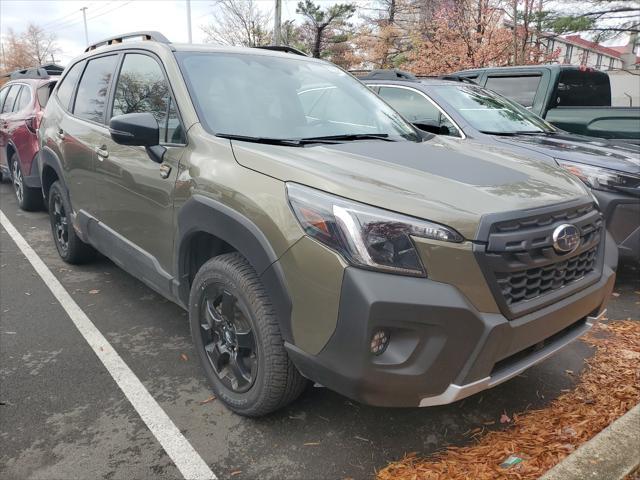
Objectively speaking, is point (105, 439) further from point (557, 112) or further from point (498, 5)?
point (498, 5)

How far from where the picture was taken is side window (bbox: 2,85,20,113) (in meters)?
7.12

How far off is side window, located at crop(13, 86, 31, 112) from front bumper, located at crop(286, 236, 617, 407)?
6255mm

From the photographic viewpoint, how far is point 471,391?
1924 mm

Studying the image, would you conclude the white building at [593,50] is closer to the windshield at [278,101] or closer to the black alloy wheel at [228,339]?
the windshield at [278,101]

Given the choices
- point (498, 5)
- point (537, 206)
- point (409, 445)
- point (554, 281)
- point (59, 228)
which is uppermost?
point (498, 5)

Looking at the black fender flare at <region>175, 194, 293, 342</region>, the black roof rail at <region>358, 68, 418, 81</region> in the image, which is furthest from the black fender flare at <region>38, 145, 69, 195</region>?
the black roof rail at <region>358, 68, 418, 81</region>

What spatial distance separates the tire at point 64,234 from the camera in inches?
173

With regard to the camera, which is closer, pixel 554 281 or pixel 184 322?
pixel 554 281

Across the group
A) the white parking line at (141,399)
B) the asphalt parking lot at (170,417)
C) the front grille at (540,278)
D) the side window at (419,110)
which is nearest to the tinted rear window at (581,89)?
the side window at (419,110)

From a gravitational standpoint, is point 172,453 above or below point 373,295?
below

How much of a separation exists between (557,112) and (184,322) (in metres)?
4.98

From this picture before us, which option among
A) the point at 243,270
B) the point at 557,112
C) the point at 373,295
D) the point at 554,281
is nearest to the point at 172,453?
the point at 243,270

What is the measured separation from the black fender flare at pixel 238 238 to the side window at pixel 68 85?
2.46 metres

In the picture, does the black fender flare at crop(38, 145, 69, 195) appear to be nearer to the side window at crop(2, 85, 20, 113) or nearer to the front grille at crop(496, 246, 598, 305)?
the side window at crop(2, 85, 20, 113)
